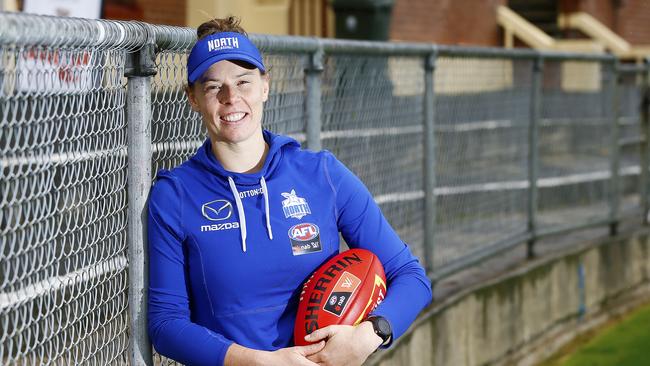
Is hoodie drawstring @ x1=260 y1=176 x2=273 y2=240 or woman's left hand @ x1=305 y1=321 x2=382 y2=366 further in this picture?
hoodie drawstring @ x1=260 y1=176 x2=273 y2=240

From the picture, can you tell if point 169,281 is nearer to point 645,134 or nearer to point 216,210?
point 216,210

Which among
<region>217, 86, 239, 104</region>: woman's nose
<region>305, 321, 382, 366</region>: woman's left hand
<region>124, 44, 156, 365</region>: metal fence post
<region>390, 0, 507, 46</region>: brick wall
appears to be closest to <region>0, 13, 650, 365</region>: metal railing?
<region>124, 44, 156, 365</region>: metal fence post

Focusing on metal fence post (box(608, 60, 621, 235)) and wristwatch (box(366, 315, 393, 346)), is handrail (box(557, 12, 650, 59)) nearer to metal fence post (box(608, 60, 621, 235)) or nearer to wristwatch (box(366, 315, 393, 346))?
metal fence post (box(608, 60, 621, 235))

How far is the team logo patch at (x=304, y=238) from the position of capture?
3.58m

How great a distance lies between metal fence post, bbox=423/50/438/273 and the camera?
7441 millimetres

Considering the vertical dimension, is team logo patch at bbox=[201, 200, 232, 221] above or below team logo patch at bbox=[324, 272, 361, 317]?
above

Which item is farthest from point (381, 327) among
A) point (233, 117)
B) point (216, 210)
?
point (233, 117)

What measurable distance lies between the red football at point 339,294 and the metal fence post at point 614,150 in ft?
24.5

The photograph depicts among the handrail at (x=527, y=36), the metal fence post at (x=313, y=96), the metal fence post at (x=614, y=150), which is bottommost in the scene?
the metal fence post at (x=614, y=150)

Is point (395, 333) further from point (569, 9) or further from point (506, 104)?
point (569, 9)

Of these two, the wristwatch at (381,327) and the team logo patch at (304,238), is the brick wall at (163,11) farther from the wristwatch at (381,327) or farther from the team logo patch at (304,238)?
the wristwatch at (381,327)

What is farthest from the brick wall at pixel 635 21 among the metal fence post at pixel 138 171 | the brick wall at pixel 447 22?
the metal fence post at pixel 138 171

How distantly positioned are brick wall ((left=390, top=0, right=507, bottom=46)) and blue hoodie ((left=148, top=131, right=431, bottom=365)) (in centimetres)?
1171

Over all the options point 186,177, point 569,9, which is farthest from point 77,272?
point 569,9
